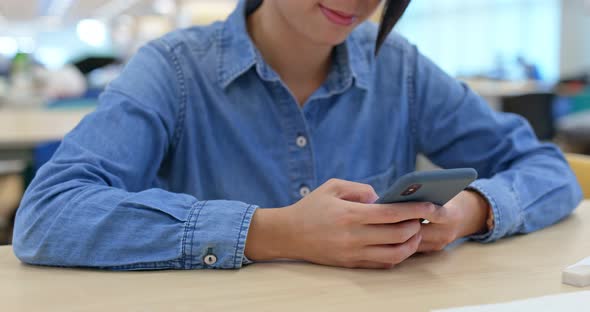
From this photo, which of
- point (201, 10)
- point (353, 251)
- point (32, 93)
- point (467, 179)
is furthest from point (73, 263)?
point (201, 10)

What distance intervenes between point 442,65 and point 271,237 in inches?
34.6

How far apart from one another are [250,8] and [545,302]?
0.82 meters

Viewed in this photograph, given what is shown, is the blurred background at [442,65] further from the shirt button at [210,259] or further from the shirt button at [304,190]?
the shirt button at [210,259]

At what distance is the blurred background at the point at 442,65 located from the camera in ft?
10.2

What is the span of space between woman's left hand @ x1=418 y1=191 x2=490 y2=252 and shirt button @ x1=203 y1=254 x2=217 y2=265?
27 cm

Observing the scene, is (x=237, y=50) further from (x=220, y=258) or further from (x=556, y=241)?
(x=556, y=241)

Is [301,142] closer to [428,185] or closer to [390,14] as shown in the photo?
[390,14]

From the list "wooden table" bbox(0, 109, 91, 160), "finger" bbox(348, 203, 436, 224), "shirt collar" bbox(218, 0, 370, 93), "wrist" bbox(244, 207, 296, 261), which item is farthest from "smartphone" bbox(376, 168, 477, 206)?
"wooden table" bbox(0, 109, 91, 160)

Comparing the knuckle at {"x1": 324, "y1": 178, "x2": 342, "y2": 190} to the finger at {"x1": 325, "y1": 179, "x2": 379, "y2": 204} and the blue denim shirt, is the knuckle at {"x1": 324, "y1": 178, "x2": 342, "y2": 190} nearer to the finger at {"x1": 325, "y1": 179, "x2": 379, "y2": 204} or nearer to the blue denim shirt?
the finger at {"x1": 325, "y1": 179, "x2": 379, "y2": 204}

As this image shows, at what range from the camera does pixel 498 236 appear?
95cm

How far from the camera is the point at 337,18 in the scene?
3.38 feet

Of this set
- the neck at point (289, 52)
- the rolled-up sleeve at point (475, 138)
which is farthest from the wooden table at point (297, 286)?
the neck at point (289, 52)

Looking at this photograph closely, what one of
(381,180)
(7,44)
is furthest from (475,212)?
(7,44)

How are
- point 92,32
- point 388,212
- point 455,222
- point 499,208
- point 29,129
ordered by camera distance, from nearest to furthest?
1. point 388,212
2. point 455,222
3. point 499,208
4. point 29,129
5. point 92,32
